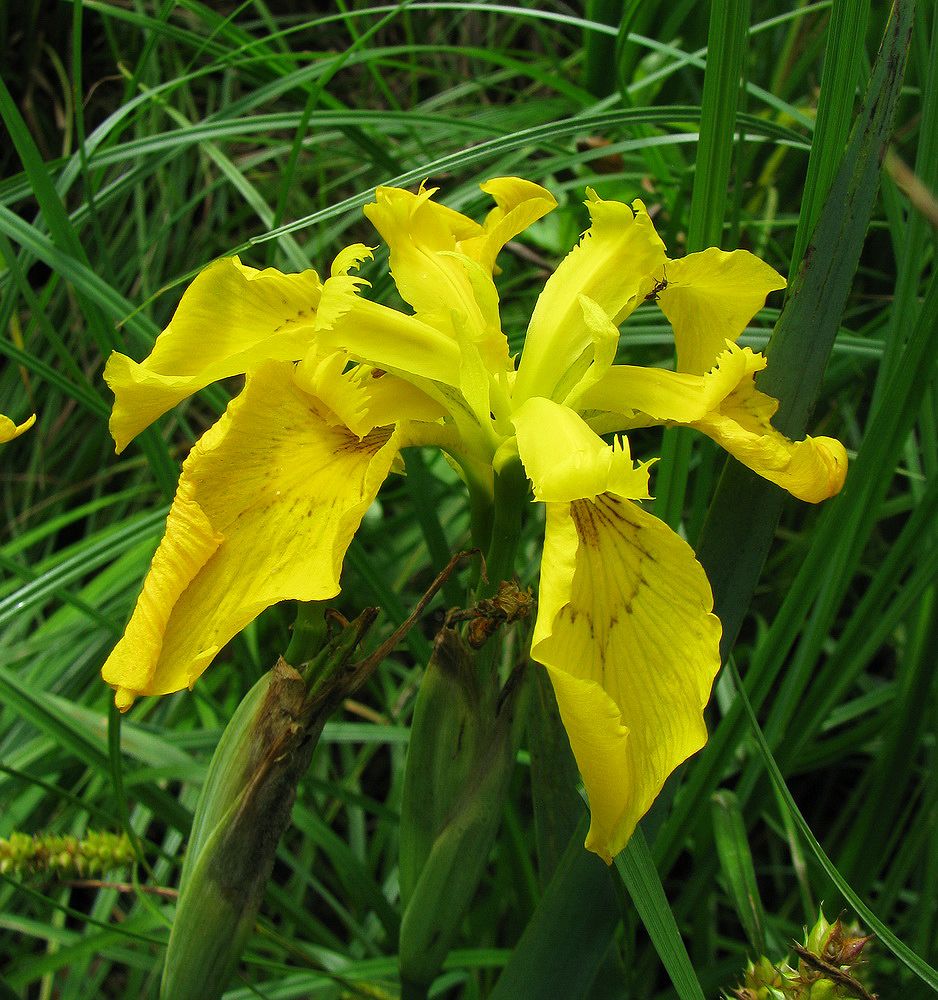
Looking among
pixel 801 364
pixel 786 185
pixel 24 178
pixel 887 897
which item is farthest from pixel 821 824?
pixel 24 178

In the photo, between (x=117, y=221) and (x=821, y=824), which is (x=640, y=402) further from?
(x=117, y=221)

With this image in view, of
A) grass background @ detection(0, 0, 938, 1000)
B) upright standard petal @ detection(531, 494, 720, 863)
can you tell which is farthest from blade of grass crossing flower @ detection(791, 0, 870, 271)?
upright standard petal @ detection(531, 494, 720, 863)

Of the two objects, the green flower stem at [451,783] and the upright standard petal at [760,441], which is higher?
the upright standard petal at [760,441]

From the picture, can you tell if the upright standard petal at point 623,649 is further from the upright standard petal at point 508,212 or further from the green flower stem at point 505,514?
the upright standard petal at point 508,212

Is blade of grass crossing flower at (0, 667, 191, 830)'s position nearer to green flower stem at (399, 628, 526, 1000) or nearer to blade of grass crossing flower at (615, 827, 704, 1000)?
green flower stem at (399, 628, 526, 1000)

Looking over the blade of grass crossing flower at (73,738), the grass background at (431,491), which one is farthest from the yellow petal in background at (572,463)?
the blade of grass crossing flower at (73,738)
